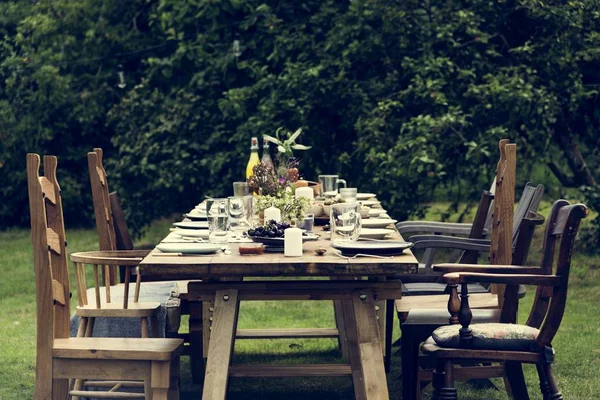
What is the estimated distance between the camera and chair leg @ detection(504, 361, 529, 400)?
4266 millimetres

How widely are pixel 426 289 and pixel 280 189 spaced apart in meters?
0.87

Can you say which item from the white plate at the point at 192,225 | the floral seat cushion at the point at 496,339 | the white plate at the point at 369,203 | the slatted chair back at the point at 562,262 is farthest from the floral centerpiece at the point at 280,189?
the slatted chair back at the point at 562,262

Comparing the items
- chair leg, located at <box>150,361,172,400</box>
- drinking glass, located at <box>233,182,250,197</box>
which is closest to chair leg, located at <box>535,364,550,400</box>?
chair leg, located at <box>150,361,172,400</box>

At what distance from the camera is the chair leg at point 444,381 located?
380cm

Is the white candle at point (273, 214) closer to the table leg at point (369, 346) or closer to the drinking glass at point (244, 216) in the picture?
the drinking glass at point (244, 216)

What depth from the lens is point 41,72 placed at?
39.4 ft

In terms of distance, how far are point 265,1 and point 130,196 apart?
2354 millimetres

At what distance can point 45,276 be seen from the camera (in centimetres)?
373

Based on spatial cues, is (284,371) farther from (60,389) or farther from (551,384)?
(551,384)

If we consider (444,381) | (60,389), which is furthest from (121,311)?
(444,381)

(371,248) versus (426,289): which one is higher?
(371,248)

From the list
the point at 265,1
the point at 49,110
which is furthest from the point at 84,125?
the point at 265,1

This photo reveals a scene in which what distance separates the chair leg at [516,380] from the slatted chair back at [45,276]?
5.75 ft

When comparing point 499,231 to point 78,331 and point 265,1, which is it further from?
point 265,1
